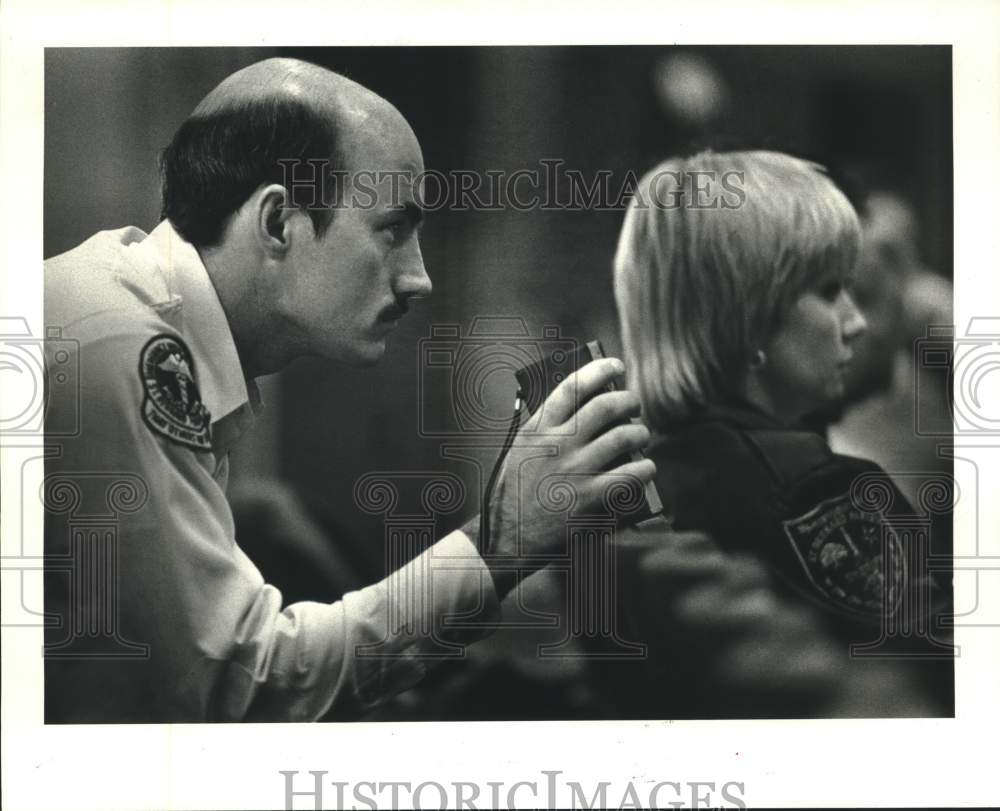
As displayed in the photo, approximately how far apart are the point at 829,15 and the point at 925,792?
2156mm

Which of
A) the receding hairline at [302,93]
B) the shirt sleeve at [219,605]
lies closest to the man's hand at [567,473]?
the shirt sleeve at [219,605]

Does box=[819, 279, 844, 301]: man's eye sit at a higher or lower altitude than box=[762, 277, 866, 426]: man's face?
higher

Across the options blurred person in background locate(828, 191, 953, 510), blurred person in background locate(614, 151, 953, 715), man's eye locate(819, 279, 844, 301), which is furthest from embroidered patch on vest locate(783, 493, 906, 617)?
man's eye locate(819, 279, 844, 301)

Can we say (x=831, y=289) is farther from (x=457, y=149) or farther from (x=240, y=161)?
(x=240, y=161)

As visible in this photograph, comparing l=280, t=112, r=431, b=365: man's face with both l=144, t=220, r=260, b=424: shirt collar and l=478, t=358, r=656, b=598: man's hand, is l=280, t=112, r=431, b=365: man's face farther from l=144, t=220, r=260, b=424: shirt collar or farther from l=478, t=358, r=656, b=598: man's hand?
l=478, t=358, r=656, b=598: man's hand

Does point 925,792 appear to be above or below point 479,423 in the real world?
below

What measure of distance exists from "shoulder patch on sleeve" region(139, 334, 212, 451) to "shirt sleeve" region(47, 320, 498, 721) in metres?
0.02

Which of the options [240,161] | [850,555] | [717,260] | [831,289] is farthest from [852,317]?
[240,161]

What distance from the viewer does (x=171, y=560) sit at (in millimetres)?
2988

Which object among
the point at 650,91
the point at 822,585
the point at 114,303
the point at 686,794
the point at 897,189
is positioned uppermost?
the point at 650,91

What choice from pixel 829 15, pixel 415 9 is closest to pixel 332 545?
pixel 415 9

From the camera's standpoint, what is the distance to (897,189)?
3.10m

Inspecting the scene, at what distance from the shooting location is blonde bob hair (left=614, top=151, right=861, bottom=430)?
10.1 feet

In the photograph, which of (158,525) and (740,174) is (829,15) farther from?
(158,525)
